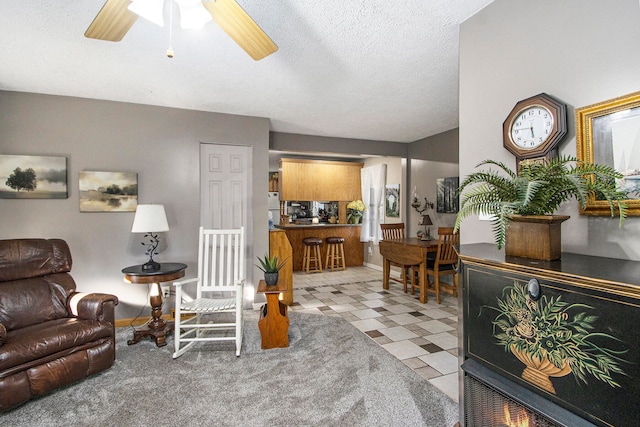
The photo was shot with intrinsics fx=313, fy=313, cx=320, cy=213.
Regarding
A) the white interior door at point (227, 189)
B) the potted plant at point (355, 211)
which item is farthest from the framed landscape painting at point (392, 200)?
the white interior door at point (227, 189)

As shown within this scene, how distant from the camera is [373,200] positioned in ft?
22.3

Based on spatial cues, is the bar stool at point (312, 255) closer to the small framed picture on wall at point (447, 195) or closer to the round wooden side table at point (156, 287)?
the small framed picture on wall at point (447, 195)

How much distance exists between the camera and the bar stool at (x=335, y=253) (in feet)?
21.4

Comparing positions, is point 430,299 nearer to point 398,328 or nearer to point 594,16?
point 398,328

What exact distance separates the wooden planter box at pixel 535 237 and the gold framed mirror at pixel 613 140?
22cm

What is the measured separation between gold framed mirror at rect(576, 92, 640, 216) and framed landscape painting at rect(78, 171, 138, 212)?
3973 mm

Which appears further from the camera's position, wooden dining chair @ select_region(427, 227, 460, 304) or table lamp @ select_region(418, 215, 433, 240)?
table lamp @ select_region(418, 215, 433, 240)

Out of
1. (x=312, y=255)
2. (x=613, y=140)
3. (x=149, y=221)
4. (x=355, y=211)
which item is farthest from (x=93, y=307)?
(x=355, y=211)

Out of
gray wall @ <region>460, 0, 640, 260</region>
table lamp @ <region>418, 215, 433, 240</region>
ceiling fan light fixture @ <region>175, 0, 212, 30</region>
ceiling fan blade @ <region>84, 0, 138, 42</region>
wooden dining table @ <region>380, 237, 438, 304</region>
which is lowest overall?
wooden dining table @ <region>380, 237, 438, 304</region>

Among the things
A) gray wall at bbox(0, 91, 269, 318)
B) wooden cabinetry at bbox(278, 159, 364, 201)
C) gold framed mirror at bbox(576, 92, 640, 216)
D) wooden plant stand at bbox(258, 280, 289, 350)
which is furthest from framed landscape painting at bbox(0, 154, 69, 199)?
gold framed mirror at bbox(576, 92, 640, 216)

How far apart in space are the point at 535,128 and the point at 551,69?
28 cm

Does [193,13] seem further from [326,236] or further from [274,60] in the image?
[326,236]

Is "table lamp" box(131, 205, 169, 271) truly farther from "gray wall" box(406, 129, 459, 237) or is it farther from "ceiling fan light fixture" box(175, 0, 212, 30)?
"gray wall" box(406, 129, 459, 237)

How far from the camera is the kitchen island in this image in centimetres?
660
